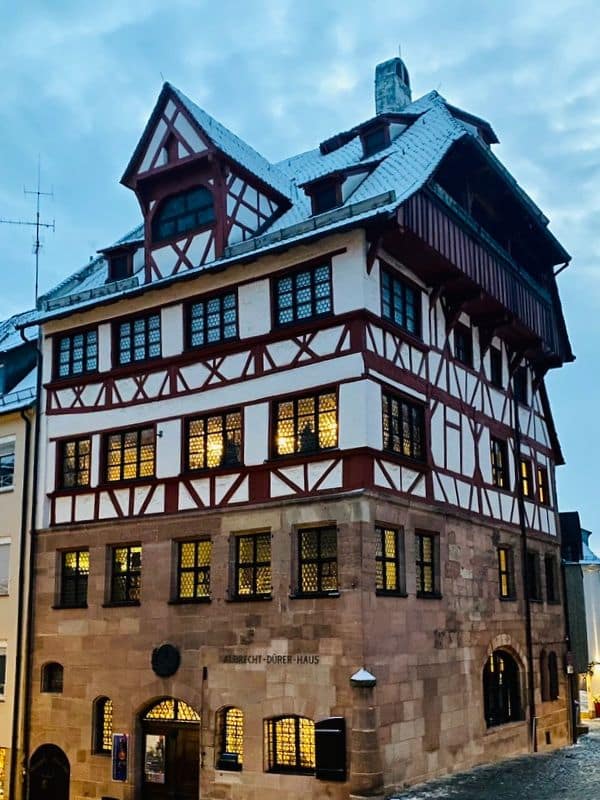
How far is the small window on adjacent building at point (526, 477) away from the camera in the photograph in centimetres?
3048

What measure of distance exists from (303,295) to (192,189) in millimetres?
5165

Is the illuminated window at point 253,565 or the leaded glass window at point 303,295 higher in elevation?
the leaded glass window at point 303,295

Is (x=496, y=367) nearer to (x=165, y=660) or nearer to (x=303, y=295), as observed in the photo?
(x=303, y=295)

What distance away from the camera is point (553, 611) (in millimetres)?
31219

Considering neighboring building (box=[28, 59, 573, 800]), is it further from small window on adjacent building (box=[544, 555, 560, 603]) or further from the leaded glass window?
small window on adjacent building (box=[544, 555, 560, 603])

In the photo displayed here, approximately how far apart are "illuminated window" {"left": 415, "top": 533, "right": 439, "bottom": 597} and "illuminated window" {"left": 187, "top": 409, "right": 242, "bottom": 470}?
16.1 feet

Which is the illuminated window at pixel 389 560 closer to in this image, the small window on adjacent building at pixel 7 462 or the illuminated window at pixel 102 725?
the illuminated window at pixel 102 725

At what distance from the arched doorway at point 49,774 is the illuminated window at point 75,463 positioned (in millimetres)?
7043

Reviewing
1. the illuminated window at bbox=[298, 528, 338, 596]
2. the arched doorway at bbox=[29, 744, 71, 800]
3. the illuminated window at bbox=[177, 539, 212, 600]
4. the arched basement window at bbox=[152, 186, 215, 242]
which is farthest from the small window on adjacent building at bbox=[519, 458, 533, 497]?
the arched doorway at bbox=[29, 744, 71, 800]

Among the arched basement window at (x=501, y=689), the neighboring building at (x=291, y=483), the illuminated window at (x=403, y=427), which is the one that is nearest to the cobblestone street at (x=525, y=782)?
the neighboring building at (x=291, y=483)

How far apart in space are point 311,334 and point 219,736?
9621mm

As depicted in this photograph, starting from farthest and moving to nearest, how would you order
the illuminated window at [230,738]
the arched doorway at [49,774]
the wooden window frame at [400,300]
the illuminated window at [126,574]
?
the arched doorway at [49,774], the illuminated window at [126,574], the wooden window frame at [400,300], the illuminated window at [230,738]

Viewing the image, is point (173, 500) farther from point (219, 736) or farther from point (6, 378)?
point (6, 378)

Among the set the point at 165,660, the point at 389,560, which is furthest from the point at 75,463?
the point at 389,560
